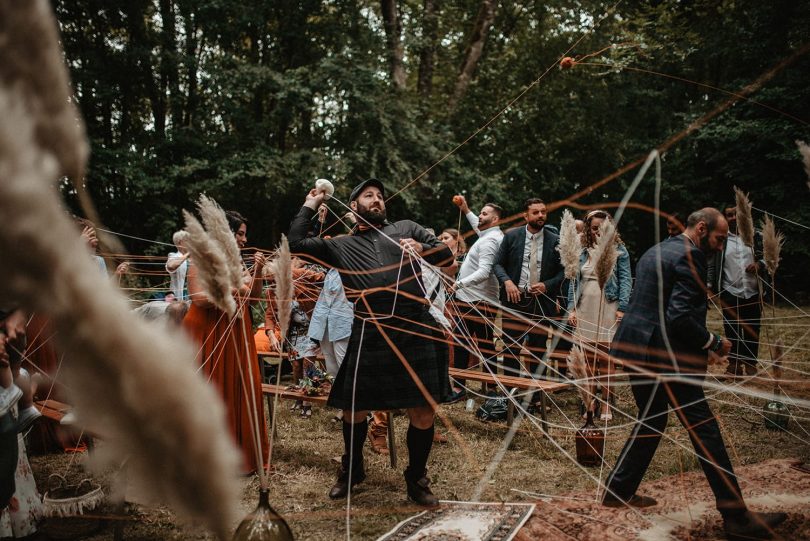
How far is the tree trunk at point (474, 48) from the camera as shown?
43.2 ft

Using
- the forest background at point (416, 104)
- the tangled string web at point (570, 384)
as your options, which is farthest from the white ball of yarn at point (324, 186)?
the forest background at point (416, 104)

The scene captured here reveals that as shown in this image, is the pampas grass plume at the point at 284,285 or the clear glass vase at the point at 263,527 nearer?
the clear glass vase at the point at 263,527

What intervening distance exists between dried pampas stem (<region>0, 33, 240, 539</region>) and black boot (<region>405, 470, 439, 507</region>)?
3.27 metres

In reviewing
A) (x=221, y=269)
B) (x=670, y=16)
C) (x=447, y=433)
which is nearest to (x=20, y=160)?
(x=221, y=269)

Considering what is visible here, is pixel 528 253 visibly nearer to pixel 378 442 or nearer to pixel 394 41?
pixel 378 442

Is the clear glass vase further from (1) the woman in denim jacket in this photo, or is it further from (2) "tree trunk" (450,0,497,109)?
(2) "tree trunk" (450,0,497,109)

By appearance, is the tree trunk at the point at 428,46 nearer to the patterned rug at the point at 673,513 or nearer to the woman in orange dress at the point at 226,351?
the woman in orange dress at the point at 226,351

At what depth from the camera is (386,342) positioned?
3570 millimetres

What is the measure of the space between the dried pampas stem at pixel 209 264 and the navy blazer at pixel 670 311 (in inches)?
102

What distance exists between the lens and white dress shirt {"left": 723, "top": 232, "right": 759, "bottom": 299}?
6355 millimetres

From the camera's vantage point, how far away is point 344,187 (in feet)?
36.2

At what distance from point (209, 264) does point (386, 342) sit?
2.06 metres

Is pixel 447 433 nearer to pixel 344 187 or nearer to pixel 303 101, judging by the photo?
pixel 344 187

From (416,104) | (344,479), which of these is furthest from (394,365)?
(416,104)
